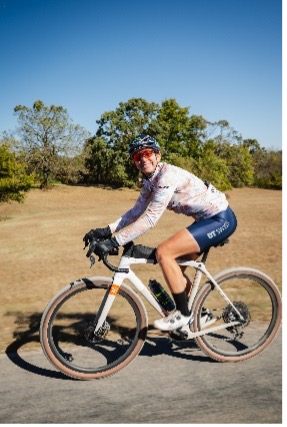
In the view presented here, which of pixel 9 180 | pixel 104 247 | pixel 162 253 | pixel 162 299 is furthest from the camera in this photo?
pixel 9 180

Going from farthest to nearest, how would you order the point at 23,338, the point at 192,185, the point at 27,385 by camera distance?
the point at 23,338, the point at 192,185, the point at 27,385

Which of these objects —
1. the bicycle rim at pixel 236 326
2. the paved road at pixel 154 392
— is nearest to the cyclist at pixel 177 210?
the bicycle rim at pixel 236 326

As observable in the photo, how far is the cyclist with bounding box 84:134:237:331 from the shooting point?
288 centimetres

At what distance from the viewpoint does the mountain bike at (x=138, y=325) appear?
2.98m

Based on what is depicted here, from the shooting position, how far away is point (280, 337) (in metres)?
3.55

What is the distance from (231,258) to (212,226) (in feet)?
17.2

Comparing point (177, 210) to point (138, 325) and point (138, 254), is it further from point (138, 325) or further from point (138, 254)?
point (138, 325)

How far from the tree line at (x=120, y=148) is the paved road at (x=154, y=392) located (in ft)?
102

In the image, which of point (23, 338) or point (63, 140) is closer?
point (23, 338)

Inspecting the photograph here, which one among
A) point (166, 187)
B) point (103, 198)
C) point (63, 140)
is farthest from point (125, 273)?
point (63, 140)

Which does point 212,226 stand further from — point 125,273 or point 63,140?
point 63,140

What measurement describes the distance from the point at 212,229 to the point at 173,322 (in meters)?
0.94

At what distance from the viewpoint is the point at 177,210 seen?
3.21m

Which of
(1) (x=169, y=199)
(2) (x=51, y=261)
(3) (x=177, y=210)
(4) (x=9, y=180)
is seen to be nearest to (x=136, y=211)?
(3) (x=177, y=210)
